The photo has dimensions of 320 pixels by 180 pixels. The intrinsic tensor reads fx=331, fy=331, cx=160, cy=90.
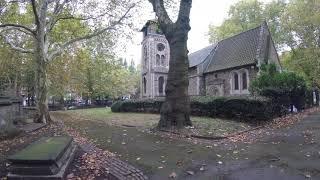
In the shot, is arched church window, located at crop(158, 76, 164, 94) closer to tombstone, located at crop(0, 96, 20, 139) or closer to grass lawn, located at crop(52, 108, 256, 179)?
tombstone, located at crop(0, 96, 20, 139)

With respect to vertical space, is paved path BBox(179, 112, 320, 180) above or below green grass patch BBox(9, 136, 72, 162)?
below

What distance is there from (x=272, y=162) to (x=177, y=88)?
7.04 metres

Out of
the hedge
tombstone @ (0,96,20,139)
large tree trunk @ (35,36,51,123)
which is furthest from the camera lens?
large tree trunk @ (35,36,51,123)

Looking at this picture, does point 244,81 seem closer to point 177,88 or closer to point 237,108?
point 237,108

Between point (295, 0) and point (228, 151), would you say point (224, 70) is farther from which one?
point (228, 151)

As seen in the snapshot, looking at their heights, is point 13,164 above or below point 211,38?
below

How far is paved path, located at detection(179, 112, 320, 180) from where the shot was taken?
7.08 metres

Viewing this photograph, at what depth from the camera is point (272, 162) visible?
8.22 meters

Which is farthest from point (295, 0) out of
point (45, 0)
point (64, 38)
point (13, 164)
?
point (13, 164)

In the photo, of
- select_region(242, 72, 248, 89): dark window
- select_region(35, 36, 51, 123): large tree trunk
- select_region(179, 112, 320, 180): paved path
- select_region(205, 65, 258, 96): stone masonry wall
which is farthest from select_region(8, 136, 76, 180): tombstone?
select_region(242, 72, 248, 89): dark window

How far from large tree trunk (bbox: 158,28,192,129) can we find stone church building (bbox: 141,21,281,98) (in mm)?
12223

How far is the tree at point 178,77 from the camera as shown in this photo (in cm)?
1462

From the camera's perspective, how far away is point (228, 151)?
987 cm

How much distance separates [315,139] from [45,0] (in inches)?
647
